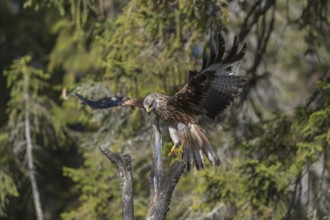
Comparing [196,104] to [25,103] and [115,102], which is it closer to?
[115,102]

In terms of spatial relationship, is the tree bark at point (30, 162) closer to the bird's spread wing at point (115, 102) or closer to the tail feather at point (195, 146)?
the bird's spread wing at point (115, 102)

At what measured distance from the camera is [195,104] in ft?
21.9

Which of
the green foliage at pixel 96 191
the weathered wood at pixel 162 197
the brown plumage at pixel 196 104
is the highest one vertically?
the brown plumage at pixel 196 104

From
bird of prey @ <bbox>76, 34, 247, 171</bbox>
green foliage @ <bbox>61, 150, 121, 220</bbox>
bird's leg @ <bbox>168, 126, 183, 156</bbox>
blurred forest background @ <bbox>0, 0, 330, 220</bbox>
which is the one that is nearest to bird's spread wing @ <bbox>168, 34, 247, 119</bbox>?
bird of prey @ <bbox>76, 34, 247, 171</bbox>

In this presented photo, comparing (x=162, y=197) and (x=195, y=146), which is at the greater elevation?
(x=195, y=146)

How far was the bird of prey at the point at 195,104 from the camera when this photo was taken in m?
6.40

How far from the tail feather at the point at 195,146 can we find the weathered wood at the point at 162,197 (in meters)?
0.42

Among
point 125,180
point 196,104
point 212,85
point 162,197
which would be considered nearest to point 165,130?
point 196,104

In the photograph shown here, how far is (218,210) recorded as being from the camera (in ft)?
28.0

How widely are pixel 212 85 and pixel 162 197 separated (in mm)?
1025

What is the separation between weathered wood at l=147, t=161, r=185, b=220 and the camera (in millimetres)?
6133

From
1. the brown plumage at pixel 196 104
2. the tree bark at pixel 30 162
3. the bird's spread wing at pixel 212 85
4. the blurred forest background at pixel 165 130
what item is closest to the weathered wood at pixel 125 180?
the brown plumage at pixel 196 104

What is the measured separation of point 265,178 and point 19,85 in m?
3.85

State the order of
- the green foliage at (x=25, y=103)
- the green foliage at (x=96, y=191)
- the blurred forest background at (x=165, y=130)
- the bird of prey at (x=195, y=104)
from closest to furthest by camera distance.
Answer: the bird of prey at (x=195, y=104)
the blurred forest background at (x=165, y=130)
the green foliage at (x=96, y=191)
the green foliage at (x=25, y=103)
